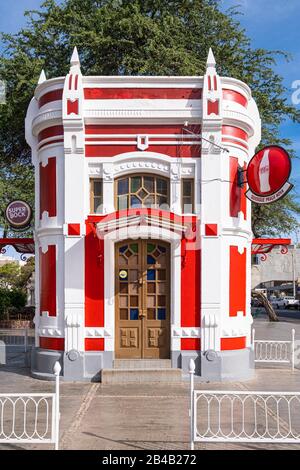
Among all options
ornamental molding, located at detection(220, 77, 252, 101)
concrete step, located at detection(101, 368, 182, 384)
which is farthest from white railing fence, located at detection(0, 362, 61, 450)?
ornamental molding, located at detection(220, 77, 252, 101)

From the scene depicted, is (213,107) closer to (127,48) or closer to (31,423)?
(31,423)

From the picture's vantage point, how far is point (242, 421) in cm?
926

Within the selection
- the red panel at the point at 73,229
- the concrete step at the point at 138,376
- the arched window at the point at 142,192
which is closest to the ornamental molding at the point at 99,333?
the concrete step at the point at 138,376

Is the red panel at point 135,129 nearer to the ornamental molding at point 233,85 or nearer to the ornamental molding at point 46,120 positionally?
the ornamental molding at point 46,120

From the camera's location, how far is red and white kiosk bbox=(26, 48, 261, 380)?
1373cm

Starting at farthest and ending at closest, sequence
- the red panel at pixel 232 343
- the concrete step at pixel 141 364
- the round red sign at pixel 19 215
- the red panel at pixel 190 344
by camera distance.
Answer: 1. the round red sign at pixel 19 215
2. the red panel at pixel 232 343
3. the red panel at pixel 190 344
4. the concrete step at pixel 141 364

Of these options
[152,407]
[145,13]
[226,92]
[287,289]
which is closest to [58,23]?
[145,13]

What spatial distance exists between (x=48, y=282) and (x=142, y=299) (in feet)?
7.75

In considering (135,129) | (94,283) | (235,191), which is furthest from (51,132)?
(235,191)

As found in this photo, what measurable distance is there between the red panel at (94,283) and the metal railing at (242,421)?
12.0 feet

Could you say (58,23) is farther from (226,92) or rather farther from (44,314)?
(44,314)

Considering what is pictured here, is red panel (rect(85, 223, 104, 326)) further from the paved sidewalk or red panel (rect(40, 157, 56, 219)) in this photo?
the paved sidewalk

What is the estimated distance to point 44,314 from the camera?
563 inches

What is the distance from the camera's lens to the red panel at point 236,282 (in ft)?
46.4
